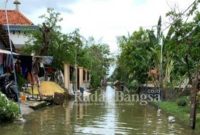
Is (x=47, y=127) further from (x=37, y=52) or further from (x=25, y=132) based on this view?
(x=37, y=52)

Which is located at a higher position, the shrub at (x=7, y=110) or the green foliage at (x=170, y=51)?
the green foliage at (x=170, y=51)

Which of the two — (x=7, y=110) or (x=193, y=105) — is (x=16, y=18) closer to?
(x=7, y=110)

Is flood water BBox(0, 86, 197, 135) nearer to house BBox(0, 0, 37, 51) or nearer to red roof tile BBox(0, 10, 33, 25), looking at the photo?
house BBox(0, 0, 37, 51)

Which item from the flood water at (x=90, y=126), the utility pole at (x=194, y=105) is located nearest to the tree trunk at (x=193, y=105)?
the utility pole at (x=194, y=105)

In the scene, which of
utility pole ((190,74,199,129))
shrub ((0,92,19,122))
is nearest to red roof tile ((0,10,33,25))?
shrub ((0,92,19,122))

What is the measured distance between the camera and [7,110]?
670 inches

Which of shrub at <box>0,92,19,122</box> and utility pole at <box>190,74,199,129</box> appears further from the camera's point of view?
utility pole at <box>190,74,199,129</box>

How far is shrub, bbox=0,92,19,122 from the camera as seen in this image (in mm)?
16812

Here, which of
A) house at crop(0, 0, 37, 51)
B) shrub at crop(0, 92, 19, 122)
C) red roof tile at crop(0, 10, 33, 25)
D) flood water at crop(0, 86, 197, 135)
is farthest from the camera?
red roof tile at crop(0, 10, 33, 25)

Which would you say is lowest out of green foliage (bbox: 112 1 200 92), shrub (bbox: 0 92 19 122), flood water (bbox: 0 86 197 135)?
flood water (bbox: 0 86 197 135)

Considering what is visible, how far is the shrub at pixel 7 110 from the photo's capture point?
16.8 m

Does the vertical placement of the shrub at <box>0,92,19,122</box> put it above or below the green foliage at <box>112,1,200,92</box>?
below

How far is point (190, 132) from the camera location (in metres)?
17.1

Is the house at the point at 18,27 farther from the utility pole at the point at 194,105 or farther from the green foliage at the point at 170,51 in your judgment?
the utility pole at the point at 194,105
